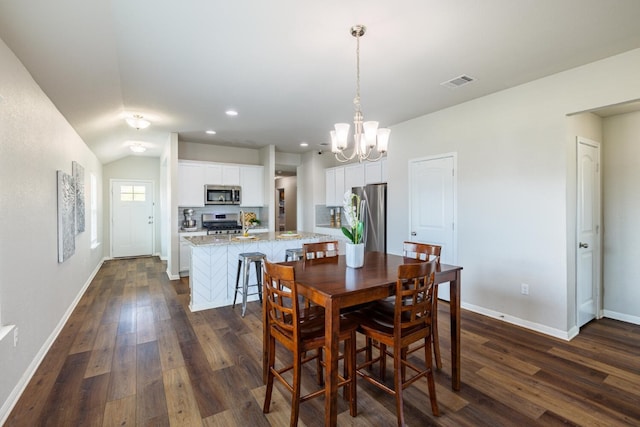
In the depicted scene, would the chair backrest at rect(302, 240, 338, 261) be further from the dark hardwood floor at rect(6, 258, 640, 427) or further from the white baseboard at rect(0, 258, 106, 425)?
the white baseboard at rect(0, 258, 106, 425)

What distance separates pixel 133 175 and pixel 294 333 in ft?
24.8

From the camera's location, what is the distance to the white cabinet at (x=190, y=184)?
5.86 meters

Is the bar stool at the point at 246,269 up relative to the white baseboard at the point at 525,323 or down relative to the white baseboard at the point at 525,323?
up

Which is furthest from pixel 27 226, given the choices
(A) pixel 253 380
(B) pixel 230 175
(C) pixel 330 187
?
(C) pixel 330 187

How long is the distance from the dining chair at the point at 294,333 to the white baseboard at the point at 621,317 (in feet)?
11.6

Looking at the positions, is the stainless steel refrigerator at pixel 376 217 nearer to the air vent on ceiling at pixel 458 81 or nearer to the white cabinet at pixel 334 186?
the white cabinet at pixel 334 186

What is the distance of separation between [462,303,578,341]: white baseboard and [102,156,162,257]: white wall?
7.34 metres

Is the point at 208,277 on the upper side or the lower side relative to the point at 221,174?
lower

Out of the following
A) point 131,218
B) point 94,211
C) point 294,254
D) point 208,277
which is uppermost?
point 94,211

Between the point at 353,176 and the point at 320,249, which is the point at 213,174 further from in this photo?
the point at 320,249

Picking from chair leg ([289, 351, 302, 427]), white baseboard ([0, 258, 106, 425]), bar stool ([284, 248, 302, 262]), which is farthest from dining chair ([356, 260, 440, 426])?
white baseboard ([0, 258, 106, 425])

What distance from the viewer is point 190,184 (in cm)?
595

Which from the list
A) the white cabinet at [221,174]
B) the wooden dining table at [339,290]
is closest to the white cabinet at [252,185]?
the white cabinet at [221,174]

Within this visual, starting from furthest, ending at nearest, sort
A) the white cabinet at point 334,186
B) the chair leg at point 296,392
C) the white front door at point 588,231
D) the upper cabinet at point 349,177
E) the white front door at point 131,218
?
1. the white front door at point 131,218
2. the white cabinet at point 334,186
3. the upper cabinet at point 349,177
4. the white front door at point 588,231
5. the chair leg at point 296,392
